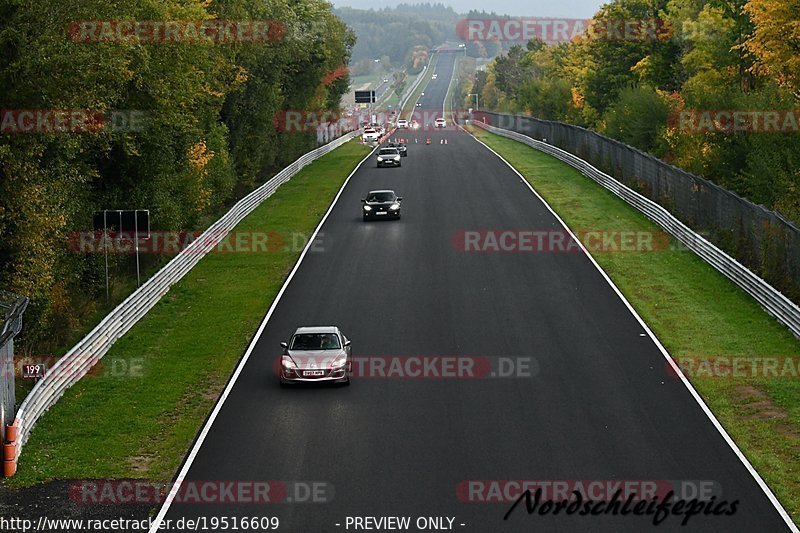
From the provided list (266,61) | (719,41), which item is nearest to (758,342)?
(266,61)

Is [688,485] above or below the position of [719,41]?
below

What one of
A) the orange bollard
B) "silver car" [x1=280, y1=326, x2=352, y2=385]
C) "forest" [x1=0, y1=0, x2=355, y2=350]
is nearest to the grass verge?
the orange bollard

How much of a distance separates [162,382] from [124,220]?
793cm

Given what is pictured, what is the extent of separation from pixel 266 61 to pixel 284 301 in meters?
33.4

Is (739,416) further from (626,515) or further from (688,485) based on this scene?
(626,515)

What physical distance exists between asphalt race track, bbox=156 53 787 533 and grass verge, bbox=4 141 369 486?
2.81ft

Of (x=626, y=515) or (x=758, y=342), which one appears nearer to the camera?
(x=626, y=515)

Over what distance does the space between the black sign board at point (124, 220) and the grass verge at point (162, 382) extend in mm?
2961

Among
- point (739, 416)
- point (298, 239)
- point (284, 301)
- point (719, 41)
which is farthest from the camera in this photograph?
point (719, 41)

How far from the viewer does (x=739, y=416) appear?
24109 mm
